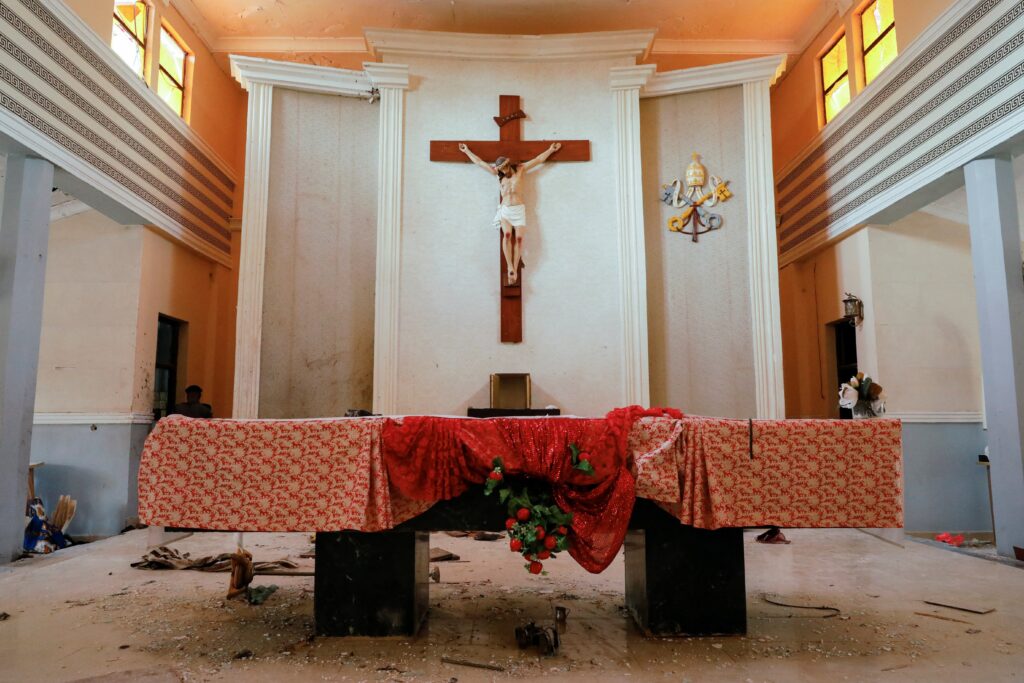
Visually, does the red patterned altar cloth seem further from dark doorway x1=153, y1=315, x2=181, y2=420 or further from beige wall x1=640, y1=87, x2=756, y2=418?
dark doorway x1=153, y1=315, x2=181, y2=420

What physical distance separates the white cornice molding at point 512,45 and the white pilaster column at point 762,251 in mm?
1473

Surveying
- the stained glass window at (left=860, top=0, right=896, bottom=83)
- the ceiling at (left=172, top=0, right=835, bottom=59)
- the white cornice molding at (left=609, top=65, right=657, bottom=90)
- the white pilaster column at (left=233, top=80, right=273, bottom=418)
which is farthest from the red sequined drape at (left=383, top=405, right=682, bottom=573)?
the ceiling at (left=172, top=0, right=835, bottom=59)

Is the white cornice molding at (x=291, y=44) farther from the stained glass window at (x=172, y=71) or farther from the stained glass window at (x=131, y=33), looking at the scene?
the stained glass window at (x=131, y=33)

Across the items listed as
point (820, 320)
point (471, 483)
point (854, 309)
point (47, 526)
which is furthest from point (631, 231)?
point (47, 526)

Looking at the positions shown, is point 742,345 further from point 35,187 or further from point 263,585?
point 35,187

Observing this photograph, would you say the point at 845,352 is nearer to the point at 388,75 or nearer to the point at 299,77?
the point at 388,75

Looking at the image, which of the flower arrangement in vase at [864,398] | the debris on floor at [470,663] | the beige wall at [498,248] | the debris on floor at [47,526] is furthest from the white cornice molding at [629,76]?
the debris on floor at [47,526]

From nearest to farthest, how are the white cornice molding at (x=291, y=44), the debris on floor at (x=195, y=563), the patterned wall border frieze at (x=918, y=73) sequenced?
the debris on floor at (x=195, y=563) → the patterned wall border frieze at (x=918, y=73) → the white cornice molding at (x=291, y=44)

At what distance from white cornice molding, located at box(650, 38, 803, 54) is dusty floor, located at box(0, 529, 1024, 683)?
6799 mm

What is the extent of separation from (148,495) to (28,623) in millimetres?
1161

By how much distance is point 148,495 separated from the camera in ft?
10.1

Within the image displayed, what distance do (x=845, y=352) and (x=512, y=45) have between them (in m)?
5.34

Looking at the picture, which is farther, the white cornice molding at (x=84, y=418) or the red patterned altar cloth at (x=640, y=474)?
the white cornice molding at (x=84, y=418)

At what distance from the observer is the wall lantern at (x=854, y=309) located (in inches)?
285
